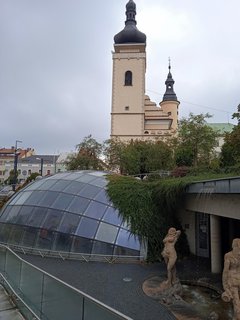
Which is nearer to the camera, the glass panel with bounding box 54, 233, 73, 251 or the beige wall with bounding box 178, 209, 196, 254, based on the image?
the glass panel with bounding box 54, 233, 73, 251

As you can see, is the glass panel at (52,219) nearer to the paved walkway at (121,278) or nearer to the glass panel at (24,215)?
the glass panel at (24,215)

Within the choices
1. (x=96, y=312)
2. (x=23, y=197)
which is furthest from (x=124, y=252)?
(x=96, y=312)

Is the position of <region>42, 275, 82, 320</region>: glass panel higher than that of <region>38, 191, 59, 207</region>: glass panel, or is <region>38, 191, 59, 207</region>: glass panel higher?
<region>38, 191, 59, 207</region>: glass panel

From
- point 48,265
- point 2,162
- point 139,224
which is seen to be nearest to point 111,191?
point 139,224

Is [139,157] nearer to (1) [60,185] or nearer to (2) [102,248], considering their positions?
(1) [60,185]

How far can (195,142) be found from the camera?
37.1 meters

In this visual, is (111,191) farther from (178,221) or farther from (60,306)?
(60,306)

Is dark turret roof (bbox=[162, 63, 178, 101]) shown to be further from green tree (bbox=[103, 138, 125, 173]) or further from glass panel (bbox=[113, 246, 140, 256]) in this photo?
glass panel (bbox=[113, 246, 140, 256])

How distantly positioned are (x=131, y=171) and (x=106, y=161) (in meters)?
4.97

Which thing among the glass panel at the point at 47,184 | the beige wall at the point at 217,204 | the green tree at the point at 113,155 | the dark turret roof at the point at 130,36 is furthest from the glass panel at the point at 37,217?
the dark turret roof at the point at 130,36

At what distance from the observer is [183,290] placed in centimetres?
1264

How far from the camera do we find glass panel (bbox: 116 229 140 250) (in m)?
16.8

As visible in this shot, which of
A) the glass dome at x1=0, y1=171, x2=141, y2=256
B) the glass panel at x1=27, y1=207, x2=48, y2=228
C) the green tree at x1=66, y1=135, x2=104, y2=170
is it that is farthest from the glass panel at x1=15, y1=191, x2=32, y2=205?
the green tree at x1=66, y1=135, x2=104, y2=170

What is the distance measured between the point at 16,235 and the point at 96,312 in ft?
48.7
